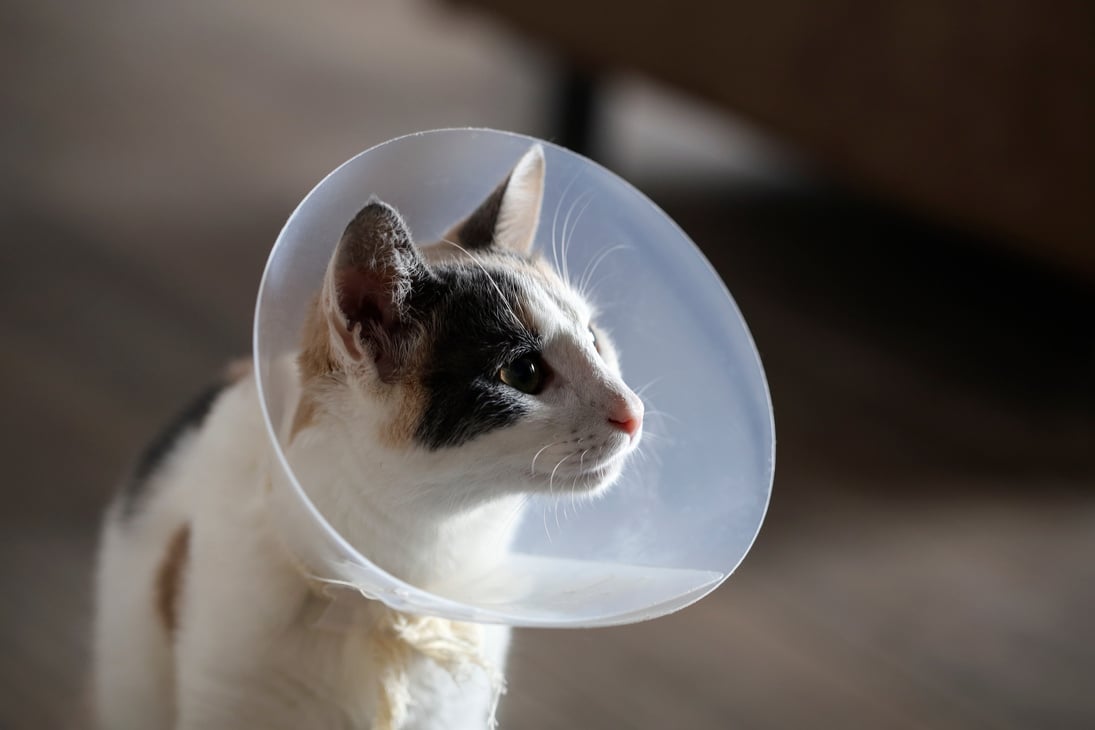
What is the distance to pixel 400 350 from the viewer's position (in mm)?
833

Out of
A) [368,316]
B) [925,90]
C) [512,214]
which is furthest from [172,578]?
[925,90]

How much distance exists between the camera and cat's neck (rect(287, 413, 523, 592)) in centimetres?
83

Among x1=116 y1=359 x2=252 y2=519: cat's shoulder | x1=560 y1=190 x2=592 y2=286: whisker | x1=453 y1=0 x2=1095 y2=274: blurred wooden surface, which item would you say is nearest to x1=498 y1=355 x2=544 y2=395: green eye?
x1=560 y1=190 x2=592 y2=286: whisker

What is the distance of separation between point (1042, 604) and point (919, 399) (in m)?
0.46

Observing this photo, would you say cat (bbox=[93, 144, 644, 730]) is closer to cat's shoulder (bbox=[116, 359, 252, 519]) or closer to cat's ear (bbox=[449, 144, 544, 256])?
cat's ear (bbox=[449, 144, 544, 256])

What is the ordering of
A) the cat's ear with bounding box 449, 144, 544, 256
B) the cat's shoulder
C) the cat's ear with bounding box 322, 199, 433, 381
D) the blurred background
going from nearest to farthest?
the cat's ear with bounding box 322, 199, 433, 381
the cat's ear with bounding box 449, 144, 544, 256
the cat's shoulder
the blurred background

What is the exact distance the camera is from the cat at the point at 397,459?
797mm

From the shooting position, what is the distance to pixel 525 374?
2.68 ft

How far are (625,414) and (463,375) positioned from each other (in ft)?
0.39

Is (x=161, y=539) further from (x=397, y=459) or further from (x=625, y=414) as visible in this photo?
(x=625, y=414)

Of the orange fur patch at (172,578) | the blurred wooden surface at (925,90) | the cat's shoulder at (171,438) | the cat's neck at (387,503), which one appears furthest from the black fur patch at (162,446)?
the blurred wooden surface at (925,90)

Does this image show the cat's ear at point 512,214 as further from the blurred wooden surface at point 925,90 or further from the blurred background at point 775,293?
the blurred wooden surface at point 925,90

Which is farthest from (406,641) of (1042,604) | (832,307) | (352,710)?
(832,307)

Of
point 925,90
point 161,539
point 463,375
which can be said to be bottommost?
point 161,539
